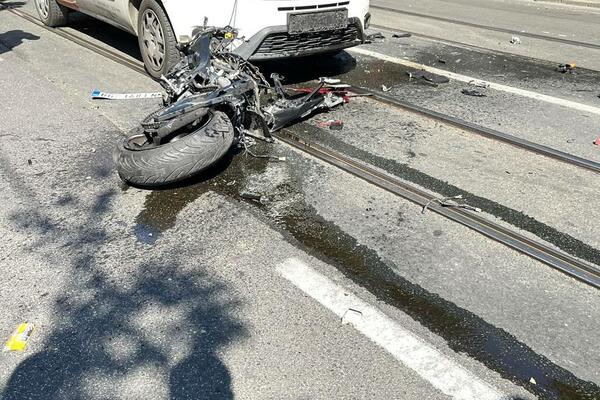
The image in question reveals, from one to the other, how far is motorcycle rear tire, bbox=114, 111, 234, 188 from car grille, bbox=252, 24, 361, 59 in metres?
1.66

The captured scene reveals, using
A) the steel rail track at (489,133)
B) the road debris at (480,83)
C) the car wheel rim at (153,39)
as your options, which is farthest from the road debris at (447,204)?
the car wheel rim at (153,39)

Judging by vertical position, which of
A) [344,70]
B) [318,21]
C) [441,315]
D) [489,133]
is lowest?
[441,315]

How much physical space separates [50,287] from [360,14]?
14.7 ft

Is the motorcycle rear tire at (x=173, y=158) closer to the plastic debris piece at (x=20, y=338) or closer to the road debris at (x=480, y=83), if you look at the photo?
the plastic debris piece at (x=20, y=338)

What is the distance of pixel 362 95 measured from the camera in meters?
5.79

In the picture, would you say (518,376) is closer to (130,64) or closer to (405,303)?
(405,303)

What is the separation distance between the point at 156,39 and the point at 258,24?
1618 mm

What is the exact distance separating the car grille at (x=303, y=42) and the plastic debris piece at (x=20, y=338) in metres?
3.45

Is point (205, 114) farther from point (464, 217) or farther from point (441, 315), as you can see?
point (441, 315)

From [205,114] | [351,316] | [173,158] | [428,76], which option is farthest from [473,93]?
[351,316]

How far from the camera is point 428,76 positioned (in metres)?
6.51

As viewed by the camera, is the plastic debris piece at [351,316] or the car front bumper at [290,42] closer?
the plastic debris piece at [351,316]

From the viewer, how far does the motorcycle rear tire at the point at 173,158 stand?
12.1ft

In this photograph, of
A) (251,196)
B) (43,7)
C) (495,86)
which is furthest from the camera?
(43,7)
